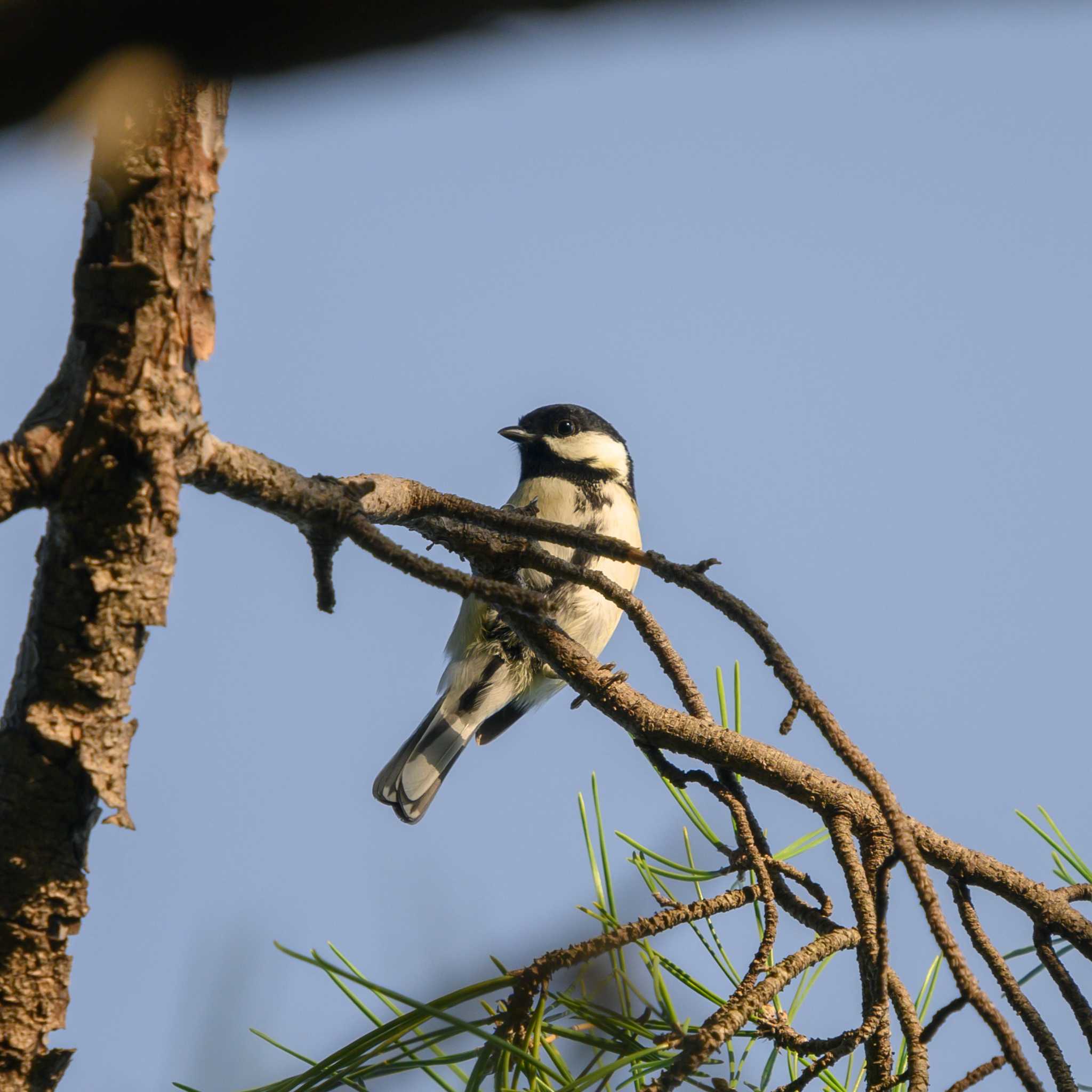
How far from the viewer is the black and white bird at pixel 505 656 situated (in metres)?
3.99

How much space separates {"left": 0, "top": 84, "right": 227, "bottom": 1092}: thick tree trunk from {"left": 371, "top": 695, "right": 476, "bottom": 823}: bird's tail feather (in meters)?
3.03

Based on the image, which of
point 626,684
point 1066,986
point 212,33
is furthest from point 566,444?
point 212,33

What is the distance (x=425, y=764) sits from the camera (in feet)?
13.8

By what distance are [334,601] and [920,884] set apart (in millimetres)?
733

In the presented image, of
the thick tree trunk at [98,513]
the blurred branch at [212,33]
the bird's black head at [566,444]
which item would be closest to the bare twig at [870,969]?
the thick tree trunk at [98,513]

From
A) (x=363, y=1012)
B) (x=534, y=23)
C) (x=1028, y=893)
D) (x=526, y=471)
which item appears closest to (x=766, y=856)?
(x=1028, y=893)

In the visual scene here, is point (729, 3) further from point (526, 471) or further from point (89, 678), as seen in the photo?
point (526, 471)

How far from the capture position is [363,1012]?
1.37 m

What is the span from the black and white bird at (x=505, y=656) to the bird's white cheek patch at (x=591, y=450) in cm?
17

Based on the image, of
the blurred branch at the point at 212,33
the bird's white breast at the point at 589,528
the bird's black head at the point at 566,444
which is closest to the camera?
the blurred branch at the point at 212,33

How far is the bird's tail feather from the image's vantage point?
13.7ft

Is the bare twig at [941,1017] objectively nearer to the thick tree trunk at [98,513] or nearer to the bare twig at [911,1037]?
the bare twig at [911,1037]

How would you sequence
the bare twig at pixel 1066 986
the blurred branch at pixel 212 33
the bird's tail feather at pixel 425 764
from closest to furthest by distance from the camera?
the blurred branch at pixel 212 33 < the bare twig at pixel 1066 986 < the bird's tail feather at pixel 425 764

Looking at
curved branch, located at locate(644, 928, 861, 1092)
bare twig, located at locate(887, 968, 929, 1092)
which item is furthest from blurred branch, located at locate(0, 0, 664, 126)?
bare twig, located at locate(887, 968, 929, 1092)
